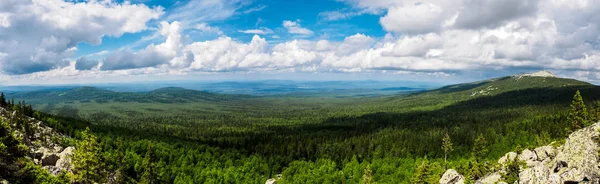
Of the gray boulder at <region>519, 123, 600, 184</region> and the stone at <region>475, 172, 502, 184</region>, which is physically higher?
the gray boulder at <region>519, 123, 600, 184</region>

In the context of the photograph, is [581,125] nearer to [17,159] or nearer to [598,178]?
[598,178]

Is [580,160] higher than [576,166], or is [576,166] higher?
[580,160]

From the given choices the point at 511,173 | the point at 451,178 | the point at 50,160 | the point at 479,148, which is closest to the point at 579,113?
the point at 479,148

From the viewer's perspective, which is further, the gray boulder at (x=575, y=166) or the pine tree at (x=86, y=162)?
the pine tree at (x=86, y=162)

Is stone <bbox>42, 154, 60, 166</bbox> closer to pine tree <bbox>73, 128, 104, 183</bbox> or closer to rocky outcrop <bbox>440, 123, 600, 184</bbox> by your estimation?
pine tree <bbox>73, 128, 104, 183</bbox>

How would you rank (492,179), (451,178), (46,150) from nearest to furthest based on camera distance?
(492,179) < (451,178) < (46,150)

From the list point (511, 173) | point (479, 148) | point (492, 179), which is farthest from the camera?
point (479, 148)

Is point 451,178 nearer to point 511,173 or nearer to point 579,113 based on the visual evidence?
point 511,173

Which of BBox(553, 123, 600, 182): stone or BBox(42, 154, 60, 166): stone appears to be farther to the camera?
BBox(42, 154, 60, 166): stone

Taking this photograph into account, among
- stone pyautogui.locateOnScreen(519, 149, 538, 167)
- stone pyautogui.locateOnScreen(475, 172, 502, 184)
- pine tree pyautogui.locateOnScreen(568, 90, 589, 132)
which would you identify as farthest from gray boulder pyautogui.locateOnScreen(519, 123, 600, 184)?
pine tree pyautogui.locateOnScreen(568, 90, 589, 132)

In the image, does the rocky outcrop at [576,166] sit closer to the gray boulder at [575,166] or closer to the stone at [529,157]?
the gray boulder at [575,166]

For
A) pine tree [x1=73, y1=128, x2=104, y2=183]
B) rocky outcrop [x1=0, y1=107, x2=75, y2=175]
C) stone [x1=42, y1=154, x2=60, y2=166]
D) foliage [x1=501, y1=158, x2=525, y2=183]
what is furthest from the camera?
stone [x1=42, y1=154, x2=60, y2=166]

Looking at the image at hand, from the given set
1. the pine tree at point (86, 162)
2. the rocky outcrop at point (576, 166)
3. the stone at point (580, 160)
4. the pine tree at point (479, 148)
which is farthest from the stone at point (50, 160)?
the pine tree at point (479, 148)
